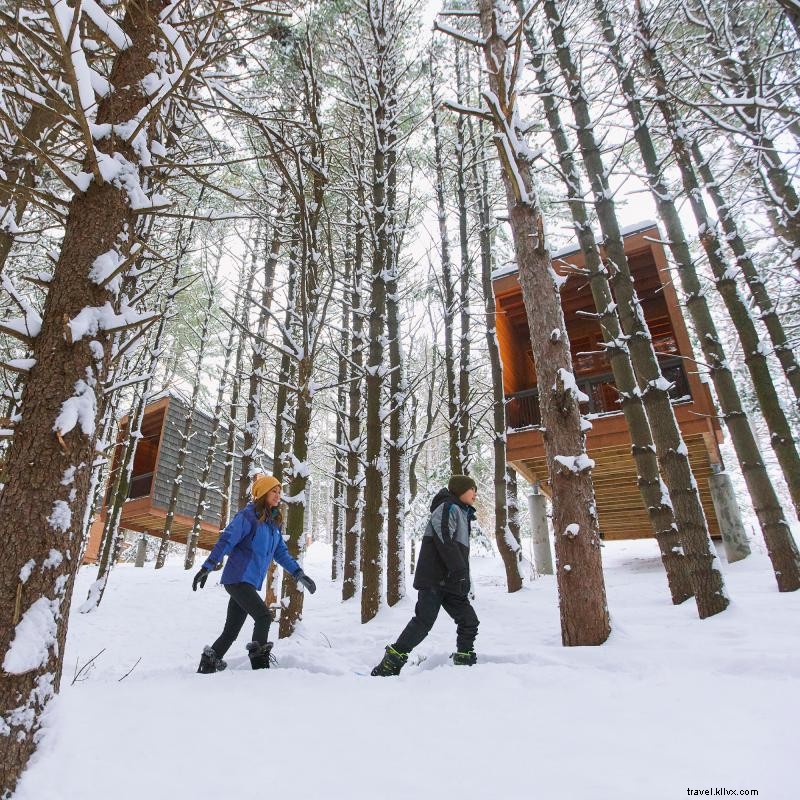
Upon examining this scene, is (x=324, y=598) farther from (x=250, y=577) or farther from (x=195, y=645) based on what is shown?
(x=250, y=577)

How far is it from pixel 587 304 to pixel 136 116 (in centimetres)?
1196

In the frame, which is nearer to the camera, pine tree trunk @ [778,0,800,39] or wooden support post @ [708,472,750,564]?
pine tree trunk @ [778,0,800,39]

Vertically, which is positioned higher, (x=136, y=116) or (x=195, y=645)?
(x=136, y=116)

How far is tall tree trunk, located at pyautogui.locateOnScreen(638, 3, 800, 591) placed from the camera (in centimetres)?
543

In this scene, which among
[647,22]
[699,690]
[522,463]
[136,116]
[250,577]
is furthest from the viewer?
[522,463]

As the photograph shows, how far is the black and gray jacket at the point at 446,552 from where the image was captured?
3580 mm

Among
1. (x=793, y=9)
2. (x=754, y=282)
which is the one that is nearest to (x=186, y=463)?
(x=754, y=282)

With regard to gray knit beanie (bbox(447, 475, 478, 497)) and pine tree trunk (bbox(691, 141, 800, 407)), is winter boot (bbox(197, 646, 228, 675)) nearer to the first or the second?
gray knit beanie (bbox(447, 475, 478, 497))

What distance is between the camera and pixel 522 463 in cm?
1042

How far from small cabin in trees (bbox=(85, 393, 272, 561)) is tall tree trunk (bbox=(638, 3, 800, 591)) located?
12179 mm

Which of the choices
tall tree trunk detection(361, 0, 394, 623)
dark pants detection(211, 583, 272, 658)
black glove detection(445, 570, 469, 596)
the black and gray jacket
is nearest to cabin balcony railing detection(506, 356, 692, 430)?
tall tree trunk detection(361, 0, 394, 623)

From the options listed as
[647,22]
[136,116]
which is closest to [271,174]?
[647,22]

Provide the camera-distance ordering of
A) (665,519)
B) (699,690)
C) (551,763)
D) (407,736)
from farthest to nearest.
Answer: (665,519)
(699,690)
(407,736)
(551,763)

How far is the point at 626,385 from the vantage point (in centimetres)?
614
